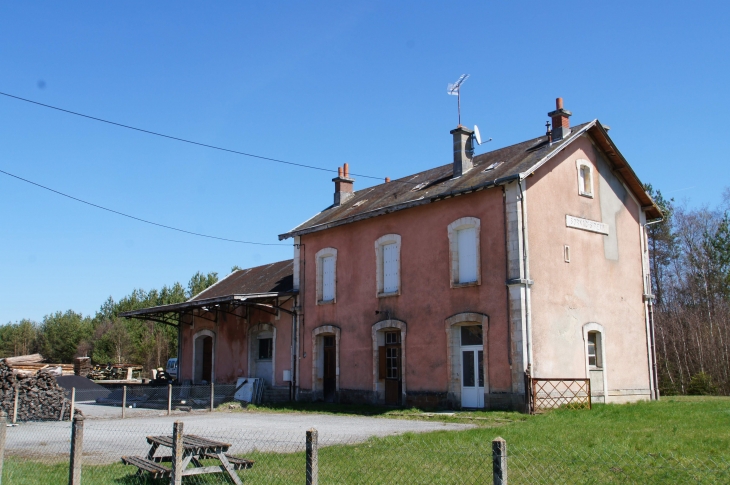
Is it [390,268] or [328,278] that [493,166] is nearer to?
[390,268]

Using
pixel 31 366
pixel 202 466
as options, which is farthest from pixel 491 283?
pixel 31 366

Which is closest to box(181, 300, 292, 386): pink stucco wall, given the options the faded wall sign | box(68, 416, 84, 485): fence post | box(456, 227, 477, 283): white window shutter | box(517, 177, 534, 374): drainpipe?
box(456, 227, 477, 283): white window shutter

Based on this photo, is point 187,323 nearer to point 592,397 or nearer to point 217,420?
point 217,420

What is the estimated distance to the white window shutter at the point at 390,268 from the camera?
19.4m

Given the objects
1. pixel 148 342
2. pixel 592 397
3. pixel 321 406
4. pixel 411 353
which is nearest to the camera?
pixel 592 397

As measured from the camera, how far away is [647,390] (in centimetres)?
1903

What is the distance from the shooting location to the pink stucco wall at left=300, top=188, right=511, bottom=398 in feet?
55.0

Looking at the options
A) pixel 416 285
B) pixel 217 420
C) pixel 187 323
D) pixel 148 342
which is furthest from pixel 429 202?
pixel 148 342

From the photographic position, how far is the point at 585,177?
61.9 feet

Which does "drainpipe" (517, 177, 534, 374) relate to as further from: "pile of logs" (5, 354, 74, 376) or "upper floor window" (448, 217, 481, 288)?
"pile of logs" (5, 354, 74, 376)

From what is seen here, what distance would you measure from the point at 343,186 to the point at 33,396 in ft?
41.0

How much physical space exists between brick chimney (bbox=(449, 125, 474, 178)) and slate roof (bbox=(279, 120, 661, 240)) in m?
0.25

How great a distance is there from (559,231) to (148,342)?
4189cm

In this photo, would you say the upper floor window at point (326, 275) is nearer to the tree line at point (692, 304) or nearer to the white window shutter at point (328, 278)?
the white window shutter at point (328, 278)
